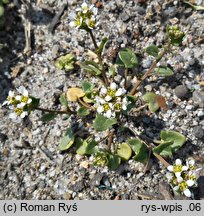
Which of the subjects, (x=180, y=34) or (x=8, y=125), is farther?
(x=8, y=125)

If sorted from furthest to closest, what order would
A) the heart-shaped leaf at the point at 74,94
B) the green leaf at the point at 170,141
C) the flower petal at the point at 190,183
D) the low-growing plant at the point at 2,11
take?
the low-growing plant at the point at 2,11
the heart-shaped leaf at the point at 74,94
the green leaf at the point at 170,141
the flower petal at the point at 190,183

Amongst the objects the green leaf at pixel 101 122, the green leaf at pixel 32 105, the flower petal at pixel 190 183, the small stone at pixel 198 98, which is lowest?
the flower petal at pixel 190 183

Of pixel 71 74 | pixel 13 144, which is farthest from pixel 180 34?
pixel 13 144

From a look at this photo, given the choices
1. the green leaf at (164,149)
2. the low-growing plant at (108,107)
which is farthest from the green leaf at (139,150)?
the green leaf at (164,149)

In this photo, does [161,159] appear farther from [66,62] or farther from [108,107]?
[66,62]

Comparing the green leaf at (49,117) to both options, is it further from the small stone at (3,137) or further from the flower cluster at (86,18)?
the flower cluster at (86,18)

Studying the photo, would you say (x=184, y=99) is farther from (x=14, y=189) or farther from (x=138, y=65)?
(x=14, y=189)
